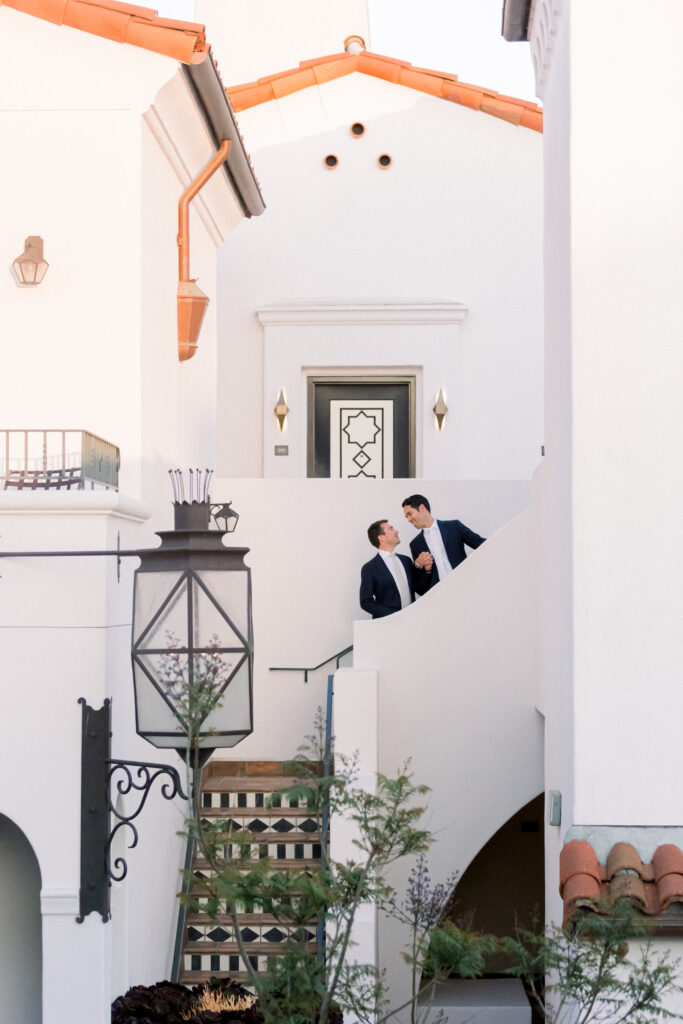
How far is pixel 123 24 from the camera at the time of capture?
783cm

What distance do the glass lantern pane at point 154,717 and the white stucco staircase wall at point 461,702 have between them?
4.26m

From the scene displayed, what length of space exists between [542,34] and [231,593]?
424 cm

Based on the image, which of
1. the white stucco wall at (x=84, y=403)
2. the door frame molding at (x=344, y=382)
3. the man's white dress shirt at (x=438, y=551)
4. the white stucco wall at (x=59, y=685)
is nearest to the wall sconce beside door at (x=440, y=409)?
the door frame molding at (x=344, y=382)

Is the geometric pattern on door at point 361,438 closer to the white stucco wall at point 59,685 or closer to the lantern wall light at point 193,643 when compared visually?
the white stucco wall at point 59,685

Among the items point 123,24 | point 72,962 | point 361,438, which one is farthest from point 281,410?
point 72,962

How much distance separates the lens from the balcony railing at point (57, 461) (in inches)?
279

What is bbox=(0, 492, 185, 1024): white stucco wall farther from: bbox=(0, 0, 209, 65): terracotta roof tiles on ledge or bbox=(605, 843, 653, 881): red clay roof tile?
bbox=(0, 0, 209, 65): terracotta roof tiles on ledge

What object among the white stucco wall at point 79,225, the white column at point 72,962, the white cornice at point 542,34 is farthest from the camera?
the white stucco wall at point 79,225

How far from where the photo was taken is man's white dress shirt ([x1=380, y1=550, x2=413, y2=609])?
9359 millimetres

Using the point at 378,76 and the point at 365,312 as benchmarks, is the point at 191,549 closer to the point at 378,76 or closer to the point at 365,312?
the point at 365,312

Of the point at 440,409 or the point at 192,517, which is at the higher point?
the point at 440,409

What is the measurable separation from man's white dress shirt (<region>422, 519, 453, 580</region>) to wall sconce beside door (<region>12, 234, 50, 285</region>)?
10.9 feet

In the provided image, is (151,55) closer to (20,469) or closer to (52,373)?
(52,373)

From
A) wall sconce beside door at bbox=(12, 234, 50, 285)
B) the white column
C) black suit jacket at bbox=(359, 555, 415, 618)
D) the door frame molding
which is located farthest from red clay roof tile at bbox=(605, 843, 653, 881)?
the door frame molding
